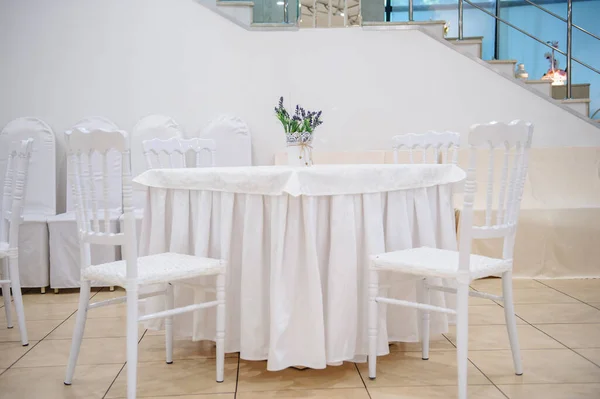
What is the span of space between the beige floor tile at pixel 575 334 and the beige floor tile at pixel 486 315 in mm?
174

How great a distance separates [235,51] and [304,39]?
574 mm

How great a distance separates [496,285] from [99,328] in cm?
254

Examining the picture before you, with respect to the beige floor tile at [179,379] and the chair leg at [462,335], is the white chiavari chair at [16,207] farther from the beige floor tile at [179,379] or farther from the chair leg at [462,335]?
the chair leg at [462,335]

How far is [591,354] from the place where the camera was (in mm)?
2611

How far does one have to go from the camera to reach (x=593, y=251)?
13.7ft

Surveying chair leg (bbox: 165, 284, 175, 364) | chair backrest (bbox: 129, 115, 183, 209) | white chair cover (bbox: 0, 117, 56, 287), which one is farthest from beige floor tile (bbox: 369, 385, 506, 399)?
chair backrest (bbox: 129, 115, 183, 209)

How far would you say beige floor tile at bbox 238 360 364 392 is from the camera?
2266 mm

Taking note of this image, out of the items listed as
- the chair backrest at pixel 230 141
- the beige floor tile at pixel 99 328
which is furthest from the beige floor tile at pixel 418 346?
the chair backrest at pixel 230 141

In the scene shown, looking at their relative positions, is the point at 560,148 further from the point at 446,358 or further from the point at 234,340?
the point at 234,340

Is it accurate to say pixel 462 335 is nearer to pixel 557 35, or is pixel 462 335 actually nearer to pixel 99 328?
pixel 99 328

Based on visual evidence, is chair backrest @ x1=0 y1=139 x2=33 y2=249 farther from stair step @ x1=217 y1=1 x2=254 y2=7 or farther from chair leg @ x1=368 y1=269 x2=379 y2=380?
stair step @ x1=217 y1=1 x2=254 y2=7

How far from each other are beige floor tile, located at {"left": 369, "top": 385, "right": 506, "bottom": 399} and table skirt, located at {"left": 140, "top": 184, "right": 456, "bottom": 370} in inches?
7.6

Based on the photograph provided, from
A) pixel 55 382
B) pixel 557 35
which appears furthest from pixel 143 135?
pixel 557 35

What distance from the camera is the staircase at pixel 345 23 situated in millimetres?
4934
